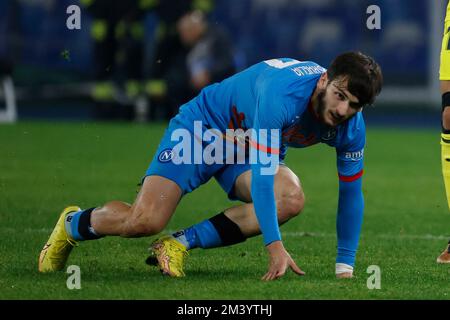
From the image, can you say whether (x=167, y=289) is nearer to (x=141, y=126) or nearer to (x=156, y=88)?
(x=141, y=126)

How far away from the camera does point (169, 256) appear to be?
241 inches

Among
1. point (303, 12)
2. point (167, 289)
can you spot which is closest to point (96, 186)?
point (167, 289)

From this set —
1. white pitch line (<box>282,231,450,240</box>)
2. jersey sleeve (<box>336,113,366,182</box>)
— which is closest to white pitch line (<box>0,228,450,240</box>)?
white pitch line (<box>282,231,450,240</box>)

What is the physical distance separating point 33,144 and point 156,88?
4.93 meters

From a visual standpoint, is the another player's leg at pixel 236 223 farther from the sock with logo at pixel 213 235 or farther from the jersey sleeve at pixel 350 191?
the jersey sleeve at pixel 350 191

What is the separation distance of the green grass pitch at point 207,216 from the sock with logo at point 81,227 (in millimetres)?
200

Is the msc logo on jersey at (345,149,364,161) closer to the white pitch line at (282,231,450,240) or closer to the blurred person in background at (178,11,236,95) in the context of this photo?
the white pitch line at (282,231,450,240)

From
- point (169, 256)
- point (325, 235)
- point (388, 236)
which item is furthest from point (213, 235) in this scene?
point (388, 236)

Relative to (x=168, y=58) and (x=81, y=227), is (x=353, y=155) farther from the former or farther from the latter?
(x=168, y=58)

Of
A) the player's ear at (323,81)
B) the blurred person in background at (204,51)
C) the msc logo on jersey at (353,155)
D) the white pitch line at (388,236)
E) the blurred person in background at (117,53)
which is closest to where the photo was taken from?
the player's ear at (323,81)

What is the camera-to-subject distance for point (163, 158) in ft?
20.1

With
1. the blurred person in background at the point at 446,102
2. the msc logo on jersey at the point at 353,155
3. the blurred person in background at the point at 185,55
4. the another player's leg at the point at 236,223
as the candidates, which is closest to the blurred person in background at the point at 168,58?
the blurred person in background at the point at 185,55

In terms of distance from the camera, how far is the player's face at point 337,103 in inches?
216

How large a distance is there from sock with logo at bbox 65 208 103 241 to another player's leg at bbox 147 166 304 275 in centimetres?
34
